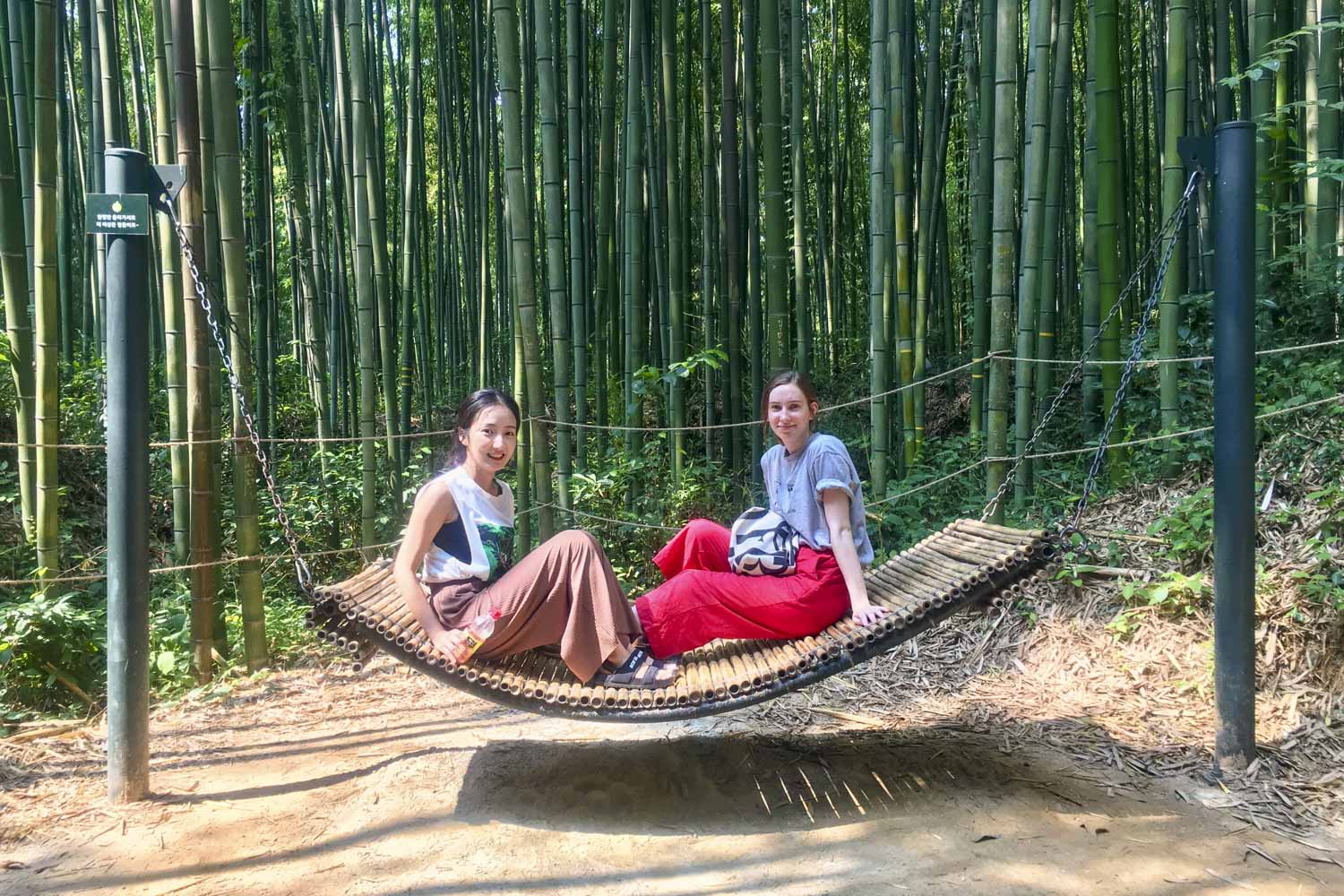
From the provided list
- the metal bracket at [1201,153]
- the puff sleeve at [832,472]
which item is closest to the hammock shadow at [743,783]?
the puff sleeve at [832,472]

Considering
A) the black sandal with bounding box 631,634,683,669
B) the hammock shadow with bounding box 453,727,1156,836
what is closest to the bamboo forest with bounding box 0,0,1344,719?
the hammock shadow with bounding box 453,727,1156,836

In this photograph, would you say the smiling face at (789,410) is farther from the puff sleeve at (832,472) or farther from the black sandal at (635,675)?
the black sandal at (635,675)

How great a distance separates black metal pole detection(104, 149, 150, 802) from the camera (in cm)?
228

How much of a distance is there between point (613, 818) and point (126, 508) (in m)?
1.35

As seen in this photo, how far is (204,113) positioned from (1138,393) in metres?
4.01

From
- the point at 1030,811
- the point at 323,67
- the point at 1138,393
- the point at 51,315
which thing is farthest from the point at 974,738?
the point at 323,67

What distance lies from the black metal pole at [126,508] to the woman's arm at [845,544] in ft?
5.31

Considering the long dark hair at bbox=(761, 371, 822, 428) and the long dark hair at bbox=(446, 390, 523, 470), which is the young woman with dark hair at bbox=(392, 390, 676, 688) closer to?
the long dark hair at bbox=(446, 390, 523, 470)

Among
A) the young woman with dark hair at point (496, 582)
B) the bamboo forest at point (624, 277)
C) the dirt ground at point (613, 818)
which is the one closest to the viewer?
the dirt ground at point (613, 818)

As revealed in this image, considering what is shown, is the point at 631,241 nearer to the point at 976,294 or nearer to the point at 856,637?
the point at 976,294

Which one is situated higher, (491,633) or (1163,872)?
(491,633)

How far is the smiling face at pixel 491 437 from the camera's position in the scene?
7.45 feet

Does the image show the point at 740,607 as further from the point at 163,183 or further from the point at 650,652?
the point at 163,183

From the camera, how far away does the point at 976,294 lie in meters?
4.66
